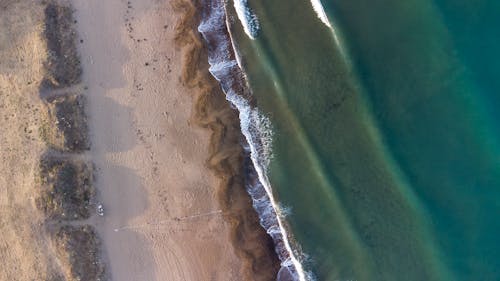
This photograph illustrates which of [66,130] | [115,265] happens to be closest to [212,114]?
[66,130]

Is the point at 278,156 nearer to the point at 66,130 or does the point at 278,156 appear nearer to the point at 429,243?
the point at 429,243

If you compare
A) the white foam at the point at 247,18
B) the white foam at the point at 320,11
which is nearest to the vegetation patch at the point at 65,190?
the white foam at the point at 247,18

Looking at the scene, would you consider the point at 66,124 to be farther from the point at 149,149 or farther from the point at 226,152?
the point at 226,152

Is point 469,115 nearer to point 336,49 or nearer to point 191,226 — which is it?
point 336,49

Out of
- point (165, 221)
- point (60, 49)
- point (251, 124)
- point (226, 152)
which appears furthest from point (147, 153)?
point (60, 49)

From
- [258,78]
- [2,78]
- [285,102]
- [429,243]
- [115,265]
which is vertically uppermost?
[2,78]

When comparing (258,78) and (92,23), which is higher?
(92,23)
